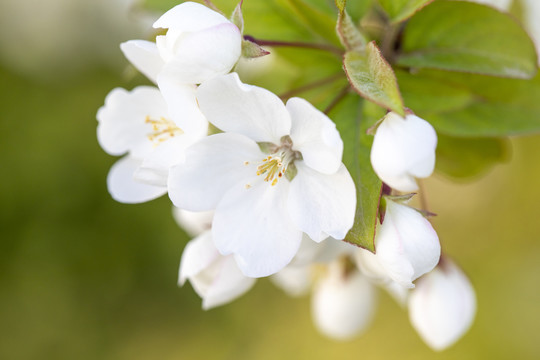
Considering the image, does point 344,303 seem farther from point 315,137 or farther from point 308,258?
point 315,137

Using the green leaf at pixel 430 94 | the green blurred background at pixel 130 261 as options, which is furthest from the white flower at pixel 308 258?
the green blurred background at pixel 130 261

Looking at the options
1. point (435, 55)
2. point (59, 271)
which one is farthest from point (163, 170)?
point (59, 271)

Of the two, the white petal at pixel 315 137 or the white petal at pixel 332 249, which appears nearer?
the white petal at pixel 315 137

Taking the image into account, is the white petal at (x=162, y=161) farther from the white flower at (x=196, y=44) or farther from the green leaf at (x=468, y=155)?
the green leaf at (x=468, y=155)

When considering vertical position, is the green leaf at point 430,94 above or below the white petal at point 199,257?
above

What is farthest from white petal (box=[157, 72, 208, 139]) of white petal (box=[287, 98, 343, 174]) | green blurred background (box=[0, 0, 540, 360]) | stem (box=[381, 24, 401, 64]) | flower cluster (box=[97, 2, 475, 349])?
green blurred background (box=[0, 0, 540, 360])

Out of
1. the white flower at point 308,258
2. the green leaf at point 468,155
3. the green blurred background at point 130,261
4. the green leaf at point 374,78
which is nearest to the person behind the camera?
the green leaf at point 374,78

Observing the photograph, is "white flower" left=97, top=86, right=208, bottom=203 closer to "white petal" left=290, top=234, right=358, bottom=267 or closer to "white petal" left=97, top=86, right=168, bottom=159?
"white petal" left=97, top=86, right=168, bottom=159

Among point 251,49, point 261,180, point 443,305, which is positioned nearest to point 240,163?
point 261,180
